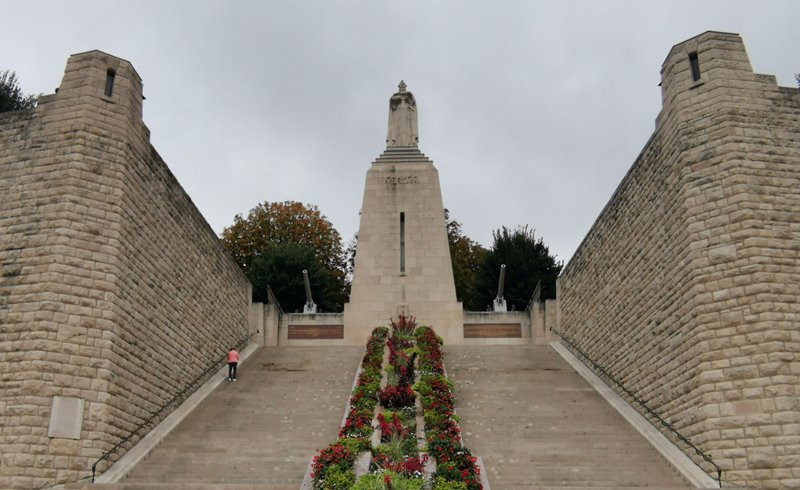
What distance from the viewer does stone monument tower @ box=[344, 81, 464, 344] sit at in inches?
888

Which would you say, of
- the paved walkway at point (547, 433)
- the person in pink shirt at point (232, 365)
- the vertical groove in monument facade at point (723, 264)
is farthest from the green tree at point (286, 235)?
the vertical groove in monument facade at point (723, 264)

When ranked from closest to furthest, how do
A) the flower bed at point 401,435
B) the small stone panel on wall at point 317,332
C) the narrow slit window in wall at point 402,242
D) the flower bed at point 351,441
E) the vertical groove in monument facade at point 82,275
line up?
the flower bed at point 401,435 → the flower bed at point 351,441 → the vertical groove in monument facade at point 82,275 → the small stone panel on wall at point 317,332 → the narrow slit window in wall at point 402,242

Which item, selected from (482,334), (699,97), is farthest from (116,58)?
(482,334)

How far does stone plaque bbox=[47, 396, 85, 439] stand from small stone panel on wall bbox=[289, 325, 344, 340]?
38.6ft

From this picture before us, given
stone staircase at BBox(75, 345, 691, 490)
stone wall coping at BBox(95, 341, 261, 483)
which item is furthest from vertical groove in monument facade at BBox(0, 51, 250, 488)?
stone staircase at BBox(75, 345, 691, 490)

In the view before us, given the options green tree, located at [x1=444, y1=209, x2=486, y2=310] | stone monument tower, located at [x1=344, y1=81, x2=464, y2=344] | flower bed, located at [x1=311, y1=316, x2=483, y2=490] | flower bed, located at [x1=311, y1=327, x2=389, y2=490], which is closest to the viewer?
flower bed, located at [x1=311, y1=316, x2=483, y2=490]

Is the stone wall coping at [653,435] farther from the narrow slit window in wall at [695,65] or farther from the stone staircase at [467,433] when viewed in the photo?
the narrow slit window in wall at [695,65]

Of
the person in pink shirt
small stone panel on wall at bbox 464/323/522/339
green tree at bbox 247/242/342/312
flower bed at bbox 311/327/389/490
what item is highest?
green tree at bbox 247/242/342/312

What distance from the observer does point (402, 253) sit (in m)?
23.5

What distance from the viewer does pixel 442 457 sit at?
970 centimetres

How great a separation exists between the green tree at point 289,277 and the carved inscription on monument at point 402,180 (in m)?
4.29

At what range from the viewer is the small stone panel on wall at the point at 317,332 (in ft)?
73.1

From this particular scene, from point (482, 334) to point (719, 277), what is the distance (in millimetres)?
12211

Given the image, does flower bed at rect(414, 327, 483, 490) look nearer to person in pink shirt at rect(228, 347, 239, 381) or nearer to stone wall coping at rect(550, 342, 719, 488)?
stone wall coping at rect(550, 342, 719, 488)
